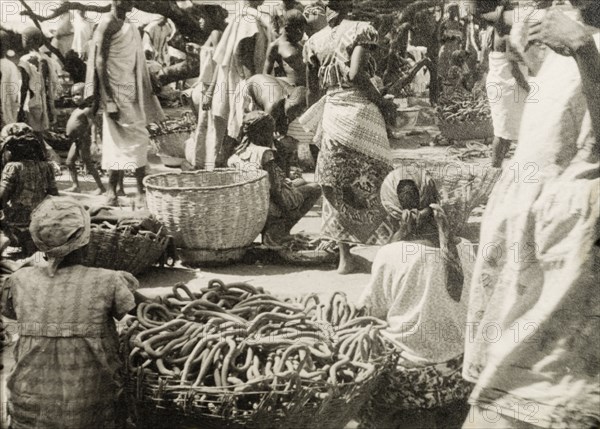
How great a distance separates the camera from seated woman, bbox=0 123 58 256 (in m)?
3.63

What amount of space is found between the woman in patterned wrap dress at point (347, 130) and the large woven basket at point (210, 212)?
0.38m

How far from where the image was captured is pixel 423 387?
2771mm

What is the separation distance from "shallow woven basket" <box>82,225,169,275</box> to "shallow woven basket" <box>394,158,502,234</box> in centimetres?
128

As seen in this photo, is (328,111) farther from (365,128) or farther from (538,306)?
(538,306)

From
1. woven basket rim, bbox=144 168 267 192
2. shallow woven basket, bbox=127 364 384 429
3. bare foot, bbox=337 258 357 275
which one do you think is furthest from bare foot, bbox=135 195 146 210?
shallow woven basket, bbox=127 364 384 429

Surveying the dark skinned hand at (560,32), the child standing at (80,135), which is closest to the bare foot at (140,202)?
the child standing at (80,135)

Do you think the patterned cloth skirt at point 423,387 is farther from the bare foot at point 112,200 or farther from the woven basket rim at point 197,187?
the bare foot at point 112,200

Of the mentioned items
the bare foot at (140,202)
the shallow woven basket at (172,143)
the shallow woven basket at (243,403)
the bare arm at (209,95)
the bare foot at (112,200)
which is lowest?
the shallow woven basket at (172,143)

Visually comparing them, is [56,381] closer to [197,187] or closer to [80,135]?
[197,187]

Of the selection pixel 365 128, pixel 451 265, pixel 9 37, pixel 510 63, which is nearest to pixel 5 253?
pixel 9 37

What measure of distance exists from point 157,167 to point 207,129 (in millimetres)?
1115

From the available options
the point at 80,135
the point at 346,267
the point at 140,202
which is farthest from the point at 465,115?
the point at 80,135

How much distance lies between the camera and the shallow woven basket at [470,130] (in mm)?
3441

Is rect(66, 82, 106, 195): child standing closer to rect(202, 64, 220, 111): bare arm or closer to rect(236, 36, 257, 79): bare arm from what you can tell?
rect(202, 64, 220, 111): bare arm
